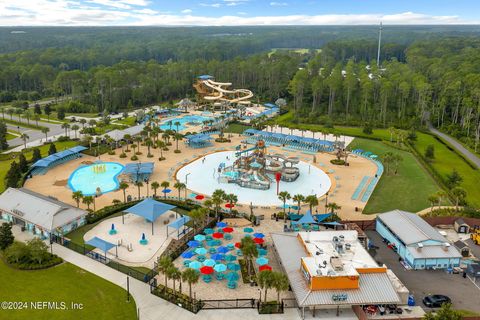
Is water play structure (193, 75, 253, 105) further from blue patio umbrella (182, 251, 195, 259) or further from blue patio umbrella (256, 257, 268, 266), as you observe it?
Result: blue patio umbrella (256, 257, 268, 266)

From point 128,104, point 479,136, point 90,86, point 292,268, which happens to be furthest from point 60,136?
point 479,136

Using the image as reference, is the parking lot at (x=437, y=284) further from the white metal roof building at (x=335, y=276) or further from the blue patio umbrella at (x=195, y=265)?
the blue patio umbrella at (x=195, y=265)

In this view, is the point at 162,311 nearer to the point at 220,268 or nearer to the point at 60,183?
the point at 220,268

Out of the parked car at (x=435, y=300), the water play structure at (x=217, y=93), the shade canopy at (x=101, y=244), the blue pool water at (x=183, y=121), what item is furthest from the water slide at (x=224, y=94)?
the parked car at (x=435, y=300)

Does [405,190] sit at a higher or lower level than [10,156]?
lower

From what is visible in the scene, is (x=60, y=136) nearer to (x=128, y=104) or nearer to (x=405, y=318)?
(x=128, y=104)

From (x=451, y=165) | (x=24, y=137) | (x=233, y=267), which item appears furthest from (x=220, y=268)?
(x=24, y=137)
